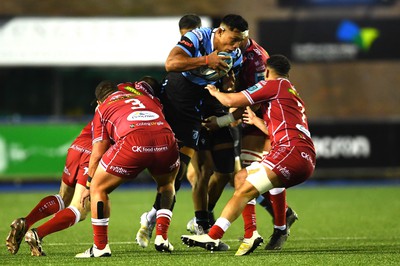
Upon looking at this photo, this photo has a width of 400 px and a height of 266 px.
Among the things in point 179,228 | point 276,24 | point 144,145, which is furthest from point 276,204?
point 276,24

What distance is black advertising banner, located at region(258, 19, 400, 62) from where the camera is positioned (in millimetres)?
25984

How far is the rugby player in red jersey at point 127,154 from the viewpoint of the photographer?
8.74 meters

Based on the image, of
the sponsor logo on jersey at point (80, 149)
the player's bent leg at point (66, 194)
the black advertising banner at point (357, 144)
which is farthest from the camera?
the black advertising banner at point (357, 144)

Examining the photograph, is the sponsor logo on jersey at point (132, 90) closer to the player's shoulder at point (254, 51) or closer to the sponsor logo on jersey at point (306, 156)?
the sponsor logo on jersey at point (306, 156)

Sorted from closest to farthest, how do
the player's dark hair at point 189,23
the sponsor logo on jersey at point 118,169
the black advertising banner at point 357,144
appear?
the sponsor logo on jersey at point 118,169 → the player's dark hair at point 189,23 → the black advertising banner at point 357,144

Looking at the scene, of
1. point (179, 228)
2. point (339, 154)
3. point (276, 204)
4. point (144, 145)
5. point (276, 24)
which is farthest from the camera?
point (276, 24)

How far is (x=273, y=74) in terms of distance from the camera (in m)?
9.28

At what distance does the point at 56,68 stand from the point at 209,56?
1593 centimetres

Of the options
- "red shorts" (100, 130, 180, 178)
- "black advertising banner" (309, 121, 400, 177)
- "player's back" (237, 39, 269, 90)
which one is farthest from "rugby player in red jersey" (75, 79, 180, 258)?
"black advertising banner" (309, 121, 400, 177)

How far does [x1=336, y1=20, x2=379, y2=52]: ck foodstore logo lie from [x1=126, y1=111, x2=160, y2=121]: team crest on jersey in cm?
1762

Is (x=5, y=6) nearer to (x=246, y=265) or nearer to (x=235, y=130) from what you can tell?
(x=235, y=130)

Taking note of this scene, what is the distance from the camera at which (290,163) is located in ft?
29.3

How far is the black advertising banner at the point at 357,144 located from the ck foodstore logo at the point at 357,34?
5629mm

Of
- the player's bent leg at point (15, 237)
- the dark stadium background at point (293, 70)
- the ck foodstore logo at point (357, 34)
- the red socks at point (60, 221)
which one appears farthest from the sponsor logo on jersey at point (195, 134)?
the ck foodstore logo at point (357, 34)
